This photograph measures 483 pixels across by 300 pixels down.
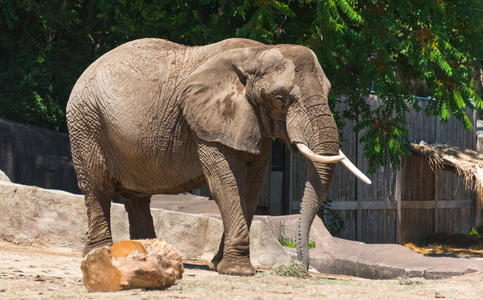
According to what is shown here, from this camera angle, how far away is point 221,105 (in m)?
7.54

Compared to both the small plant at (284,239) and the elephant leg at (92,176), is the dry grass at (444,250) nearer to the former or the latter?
the small plant at (284,239)

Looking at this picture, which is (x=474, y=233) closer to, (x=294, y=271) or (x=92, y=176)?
(x=92, y=176)

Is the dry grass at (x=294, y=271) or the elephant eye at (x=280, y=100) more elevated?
the elephant eye at (x=280, y=100)

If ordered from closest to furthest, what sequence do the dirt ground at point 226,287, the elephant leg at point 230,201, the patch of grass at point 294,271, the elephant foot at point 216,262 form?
the dirt ground at point 226,287 → the patch of grass at point 294,271 → the elephant leg at point 230,201 → the elephant foot at point 216,262

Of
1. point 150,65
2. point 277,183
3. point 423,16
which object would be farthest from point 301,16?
point 150,65

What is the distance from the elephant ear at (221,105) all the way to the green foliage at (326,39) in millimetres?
3323

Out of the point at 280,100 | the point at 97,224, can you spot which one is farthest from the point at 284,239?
the point at 280,100

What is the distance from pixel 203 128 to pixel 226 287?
73.0 inches

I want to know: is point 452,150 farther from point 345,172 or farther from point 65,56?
point 65,56

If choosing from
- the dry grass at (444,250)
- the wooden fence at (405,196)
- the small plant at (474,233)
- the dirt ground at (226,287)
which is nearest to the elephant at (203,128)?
the dirt ground at (226,287)

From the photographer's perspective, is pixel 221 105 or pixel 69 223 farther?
pixel 69 223

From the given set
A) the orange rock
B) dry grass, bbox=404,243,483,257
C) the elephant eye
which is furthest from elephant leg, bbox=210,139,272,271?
dry grass, bbox=404,243,483,257

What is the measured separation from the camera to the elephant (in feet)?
23.2

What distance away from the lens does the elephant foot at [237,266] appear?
286 inches
